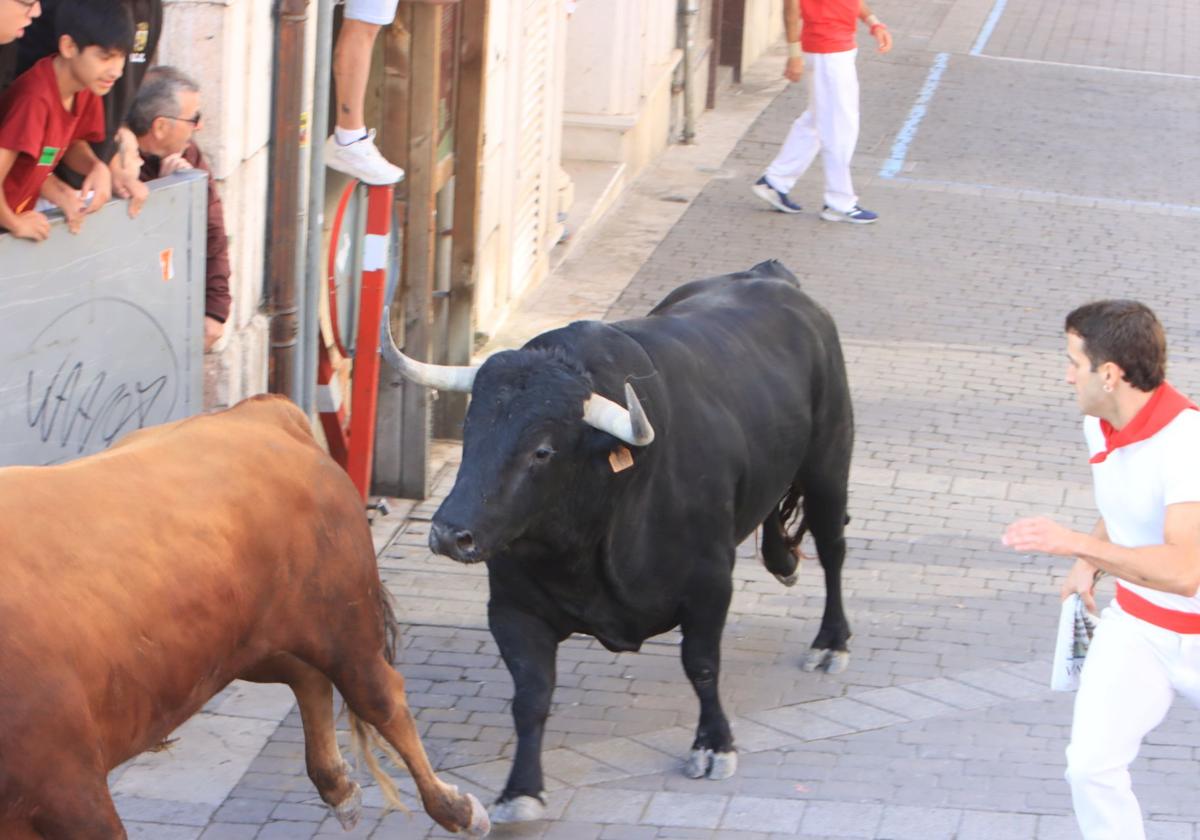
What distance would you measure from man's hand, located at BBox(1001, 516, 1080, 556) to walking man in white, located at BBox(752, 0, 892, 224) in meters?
9.23

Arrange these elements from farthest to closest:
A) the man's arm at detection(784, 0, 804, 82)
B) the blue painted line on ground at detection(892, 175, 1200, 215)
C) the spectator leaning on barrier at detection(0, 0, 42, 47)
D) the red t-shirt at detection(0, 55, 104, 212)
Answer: the blue painted line on ground at detection(892, 175, 1200, 215) → the man's arm at detection(784, 0, 804, 82) → the red t-shirt at detection(0, 55, 104, 212) → the spectator leaning on barrier at detection(0, 0, 42, 47)

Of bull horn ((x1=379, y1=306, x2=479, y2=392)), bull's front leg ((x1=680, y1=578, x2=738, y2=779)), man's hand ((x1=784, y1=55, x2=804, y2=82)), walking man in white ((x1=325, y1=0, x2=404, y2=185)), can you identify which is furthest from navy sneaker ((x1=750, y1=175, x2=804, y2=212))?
bull horn ((x1=379, y1=306, x2=479, y2=392))

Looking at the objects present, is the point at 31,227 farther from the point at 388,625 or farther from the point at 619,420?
the point at 619,420

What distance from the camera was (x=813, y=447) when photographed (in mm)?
6422

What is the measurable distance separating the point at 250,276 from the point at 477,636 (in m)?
1.64

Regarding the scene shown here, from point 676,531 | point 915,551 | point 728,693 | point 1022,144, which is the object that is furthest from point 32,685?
point 1022,144

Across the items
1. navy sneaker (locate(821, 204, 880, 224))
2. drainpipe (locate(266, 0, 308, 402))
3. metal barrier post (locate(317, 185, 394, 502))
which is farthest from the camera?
navy sneaker (locate(821, 204, 880, 224))

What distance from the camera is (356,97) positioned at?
24.2 feet

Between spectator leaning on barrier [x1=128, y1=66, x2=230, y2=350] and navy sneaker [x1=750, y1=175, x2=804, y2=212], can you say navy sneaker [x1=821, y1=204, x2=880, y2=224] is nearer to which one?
navy sneaker [x1=750, y1=175, x2=804, y2=212]

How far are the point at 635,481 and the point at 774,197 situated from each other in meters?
8.50

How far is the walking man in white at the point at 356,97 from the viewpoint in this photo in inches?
288

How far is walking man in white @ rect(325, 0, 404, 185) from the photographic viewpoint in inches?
288

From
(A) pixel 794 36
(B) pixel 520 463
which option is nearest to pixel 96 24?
(B) pixel 520 463

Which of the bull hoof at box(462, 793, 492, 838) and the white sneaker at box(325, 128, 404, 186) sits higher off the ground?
the white sneaker at box(325, 128, 404, 186)
